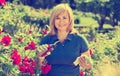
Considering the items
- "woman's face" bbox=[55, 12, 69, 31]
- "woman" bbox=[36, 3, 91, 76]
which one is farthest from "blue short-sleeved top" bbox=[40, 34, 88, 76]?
"woman's face" bbox=[55, 12, 69, 31]

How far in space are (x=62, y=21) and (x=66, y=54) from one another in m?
0.39

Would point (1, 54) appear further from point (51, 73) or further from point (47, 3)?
point (47, 3)

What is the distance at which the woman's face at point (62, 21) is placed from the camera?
4.60m

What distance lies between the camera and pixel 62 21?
461 centimetres

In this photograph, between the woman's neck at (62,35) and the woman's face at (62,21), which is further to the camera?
the woman's neck at (62,35)

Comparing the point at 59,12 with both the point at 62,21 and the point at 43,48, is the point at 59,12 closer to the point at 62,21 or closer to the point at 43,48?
the point at 62,21

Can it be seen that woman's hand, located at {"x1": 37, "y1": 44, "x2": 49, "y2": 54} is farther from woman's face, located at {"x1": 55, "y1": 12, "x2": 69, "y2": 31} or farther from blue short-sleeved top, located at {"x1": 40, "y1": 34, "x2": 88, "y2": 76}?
woman's face, located at {"x1": 55, "y1": 12, "x2": 69, "y2": 31}

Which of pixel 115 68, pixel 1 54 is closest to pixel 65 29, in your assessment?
pixel 1 54

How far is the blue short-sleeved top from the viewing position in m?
4.61

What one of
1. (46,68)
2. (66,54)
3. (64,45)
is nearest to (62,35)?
(64,45)

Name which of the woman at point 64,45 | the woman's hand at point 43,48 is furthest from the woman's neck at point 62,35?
the woman's hand at point 43,48

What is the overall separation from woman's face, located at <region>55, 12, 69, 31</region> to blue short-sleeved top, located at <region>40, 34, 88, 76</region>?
0.44 ft

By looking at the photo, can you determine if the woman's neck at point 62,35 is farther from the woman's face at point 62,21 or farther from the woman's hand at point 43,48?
the woman's hand at point 43,48

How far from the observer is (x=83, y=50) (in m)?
4.67
